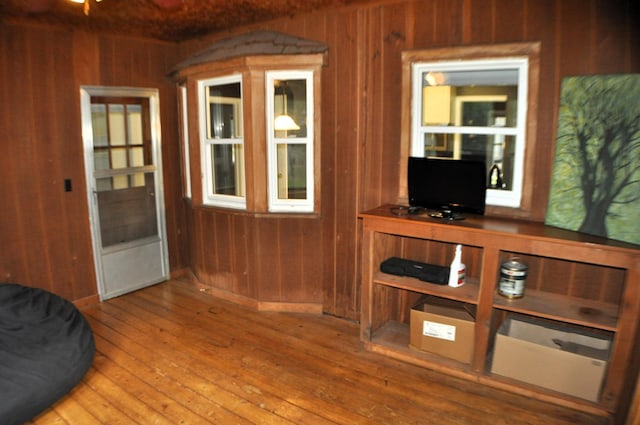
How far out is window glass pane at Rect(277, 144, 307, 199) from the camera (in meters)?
3.57

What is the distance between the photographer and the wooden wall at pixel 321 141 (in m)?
2.78

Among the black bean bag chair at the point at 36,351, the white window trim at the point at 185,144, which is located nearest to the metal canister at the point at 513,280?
the black bean bag chair at the point at 36,351

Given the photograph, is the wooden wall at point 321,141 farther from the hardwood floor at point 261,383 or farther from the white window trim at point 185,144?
the hardwood floor at point 261,383

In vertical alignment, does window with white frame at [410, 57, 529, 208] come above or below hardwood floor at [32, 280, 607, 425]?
above

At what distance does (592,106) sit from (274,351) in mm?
2549

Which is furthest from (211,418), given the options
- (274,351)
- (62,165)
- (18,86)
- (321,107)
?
(18,86)

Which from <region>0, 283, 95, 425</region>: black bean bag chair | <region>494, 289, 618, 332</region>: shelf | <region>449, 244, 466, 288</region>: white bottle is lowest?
<region>0, 283, 95, 425</region>: black bean bag chair

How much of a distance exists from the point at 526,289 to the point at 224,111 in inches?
112

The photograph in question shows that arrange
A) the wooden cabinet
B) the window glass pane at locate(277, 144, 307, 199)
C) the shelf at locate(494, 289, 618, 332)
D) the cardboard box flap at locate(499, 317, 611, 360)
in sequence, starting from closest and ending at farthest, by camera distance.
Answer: the wooden cabinet, the shelf at locate(494, 289, 618, 332), the cardboard box flap at locate(499, 317, 611, 360), the window glass pane at locate(277, 144, 307, 199)

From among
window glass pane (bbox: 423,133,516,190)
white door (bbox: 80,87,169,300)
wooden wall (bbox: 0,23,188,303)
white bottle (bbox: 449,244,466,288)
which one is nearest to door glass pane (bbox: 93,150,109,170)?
white door (bbox: 80,87,169,300)

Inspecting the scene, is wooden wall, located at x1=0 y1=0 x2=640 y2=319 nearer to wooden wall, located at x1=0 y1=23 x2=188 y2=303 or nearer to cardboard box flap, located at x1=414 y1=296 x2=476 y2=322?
wooden wall, located at x1=0 y1=23 x2=188 y2=303

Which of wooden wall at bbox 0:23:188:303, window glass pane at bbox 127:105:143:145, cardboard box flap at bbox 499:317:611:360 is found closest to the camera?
cardboard box flap at bbox 499:317:611:360

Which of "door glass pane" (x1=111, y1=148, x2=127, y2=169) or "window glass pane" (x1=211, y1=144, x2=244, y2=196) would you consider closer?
"window glass pane" (x1=211, y1=144, x2=244, y2=196)

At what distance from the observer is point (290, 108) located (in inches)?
139
